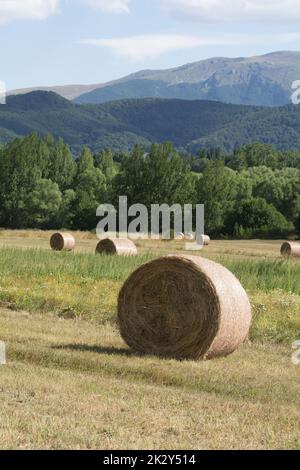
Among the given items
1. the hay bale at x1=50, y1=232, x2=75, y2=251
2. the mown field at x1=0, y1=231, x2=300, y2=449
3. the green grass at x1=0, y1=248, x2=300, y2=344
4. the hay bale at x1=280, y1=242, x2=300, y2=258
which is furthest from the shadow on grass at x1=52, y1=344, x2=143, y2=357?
the hay bale at x1=280, y1=242, x2=300, y2=258

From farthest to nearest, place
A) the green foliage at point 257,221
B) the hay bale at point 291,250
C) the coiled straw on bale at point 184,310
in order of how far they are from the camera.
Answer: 1. the green foliage at point 257,221
2. the hay bale at point 291,250
3. the coiled straw on bale at point 184,310

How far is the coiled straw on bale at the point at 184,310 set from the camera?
12.5 m

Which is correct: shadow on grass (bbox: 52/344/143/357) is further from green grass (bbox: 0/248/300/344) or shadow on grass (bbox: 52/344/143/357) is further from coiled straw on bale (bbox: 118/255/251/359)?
green grass (bbox: 0/248/300/344)

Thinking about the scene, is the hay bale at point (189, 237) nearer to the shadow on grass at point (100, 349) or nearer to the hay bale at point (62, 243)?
the hay bale at point (62, 243)

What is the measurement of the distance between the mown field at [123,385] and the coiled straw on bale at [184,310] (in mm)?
362

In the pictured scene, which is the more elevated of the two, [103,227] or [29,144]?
[29,144]

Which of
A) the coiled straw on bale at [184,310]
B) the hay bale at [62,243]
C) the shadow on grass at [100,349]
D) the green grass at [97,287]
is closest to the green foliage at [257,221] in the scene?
the hay bale at [62,243]

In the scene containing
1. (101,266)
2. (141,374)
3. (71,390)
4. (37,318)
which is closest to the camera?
(71,390)

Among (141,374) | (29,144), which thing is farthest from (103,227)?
(141,374)

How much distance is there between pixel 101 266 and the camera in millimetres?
24125

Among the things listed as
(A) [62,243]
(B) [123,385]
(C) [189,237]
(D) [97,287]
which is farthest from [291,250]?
(B) [123,385]

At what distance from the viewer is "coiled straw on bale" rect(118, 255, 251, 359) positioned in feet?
41.1

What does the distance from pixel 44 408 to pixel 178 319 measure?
4.24 meters
